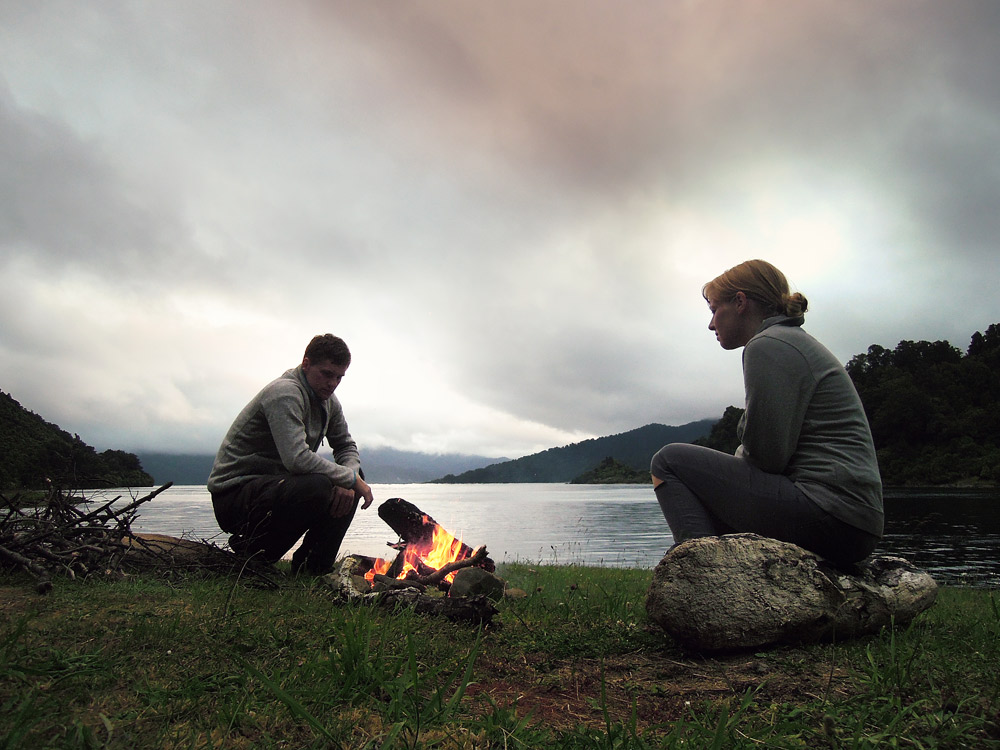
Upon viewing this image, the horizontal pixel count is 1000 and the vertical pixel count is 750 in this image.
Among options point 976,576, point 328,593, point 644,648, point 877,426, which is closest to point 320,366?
point 328,593

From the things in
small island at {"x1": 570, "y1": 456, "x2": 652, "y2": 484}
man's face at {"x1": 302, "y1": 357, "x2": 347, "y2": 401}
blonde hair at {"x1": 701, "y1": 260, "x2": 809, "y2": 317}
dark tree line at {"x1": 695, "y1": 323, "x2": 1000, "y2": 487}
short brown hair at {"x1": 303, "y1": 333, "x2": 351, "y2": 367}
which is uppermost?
dark tree line at {"x1": 695, "y1": 323, "x2": 1000, "y2": 487}

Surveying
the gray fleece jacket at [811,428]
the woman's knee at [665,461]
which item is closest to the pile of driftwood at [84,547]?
the woman's knee at [665,461]

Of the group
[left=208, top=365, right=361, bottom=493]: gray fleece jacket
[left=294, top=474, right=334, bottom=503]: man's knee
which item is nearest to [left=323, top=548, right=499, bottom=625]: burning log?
[left=294, top=474, right=334, bottom=503]: man's knee

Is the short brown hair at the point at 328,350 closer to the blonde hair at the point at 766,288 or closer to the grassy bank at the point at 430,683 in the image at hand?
the grassy bank at the point at 430,683

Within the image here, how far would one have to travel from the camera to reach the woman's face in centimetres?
437

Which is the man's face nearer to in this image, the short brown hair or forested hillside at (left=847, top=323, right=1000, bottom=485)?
the short brown hair

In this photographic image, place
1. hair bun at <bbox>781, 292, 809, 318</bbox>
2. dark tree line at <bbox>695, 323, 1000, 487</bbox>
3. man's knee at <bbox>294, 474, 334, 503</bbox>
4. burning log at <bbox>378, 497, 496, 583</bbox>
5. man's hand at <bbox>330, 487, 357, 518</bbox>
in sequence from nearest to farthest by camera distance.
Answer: hair bun at <bbox>781, 292, 809, 318</bbox> < man's knee at <bbox>294, 474, 334, 503</bbox> < man's hand at <bbox>330, 487, 357, 518</bbox> < burning log at <bbox>378, 497, 496, 583</bbox> < dark tree line at <bbox>695, 323, 1000, 487</bbox>

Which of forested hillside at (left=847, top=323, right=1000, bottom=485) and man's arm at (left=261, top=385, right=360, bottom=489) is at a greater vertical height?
forested hillside at (left=847, top=323, right=1000, bottom=485)

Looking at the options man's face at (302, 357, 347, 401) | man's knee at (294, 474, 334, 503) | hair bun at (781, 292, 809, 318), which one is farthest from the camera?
man's face at (302, 357, 347, 401)

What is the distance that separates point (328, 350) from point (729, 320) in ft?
12.6

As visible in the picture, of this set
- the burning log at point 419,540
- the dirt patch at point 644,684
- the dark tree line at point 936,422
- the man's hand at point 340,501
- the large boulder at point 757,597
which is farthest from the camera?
the dark tree line at point 936,422

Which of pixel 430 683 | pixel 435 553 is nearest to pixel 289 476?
pixel 435 553

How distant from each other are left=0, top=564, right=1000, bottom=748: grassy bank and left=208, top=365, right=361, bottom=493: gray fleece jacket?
4.62ft

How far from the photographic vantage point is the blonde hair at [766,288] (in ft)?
13.9
